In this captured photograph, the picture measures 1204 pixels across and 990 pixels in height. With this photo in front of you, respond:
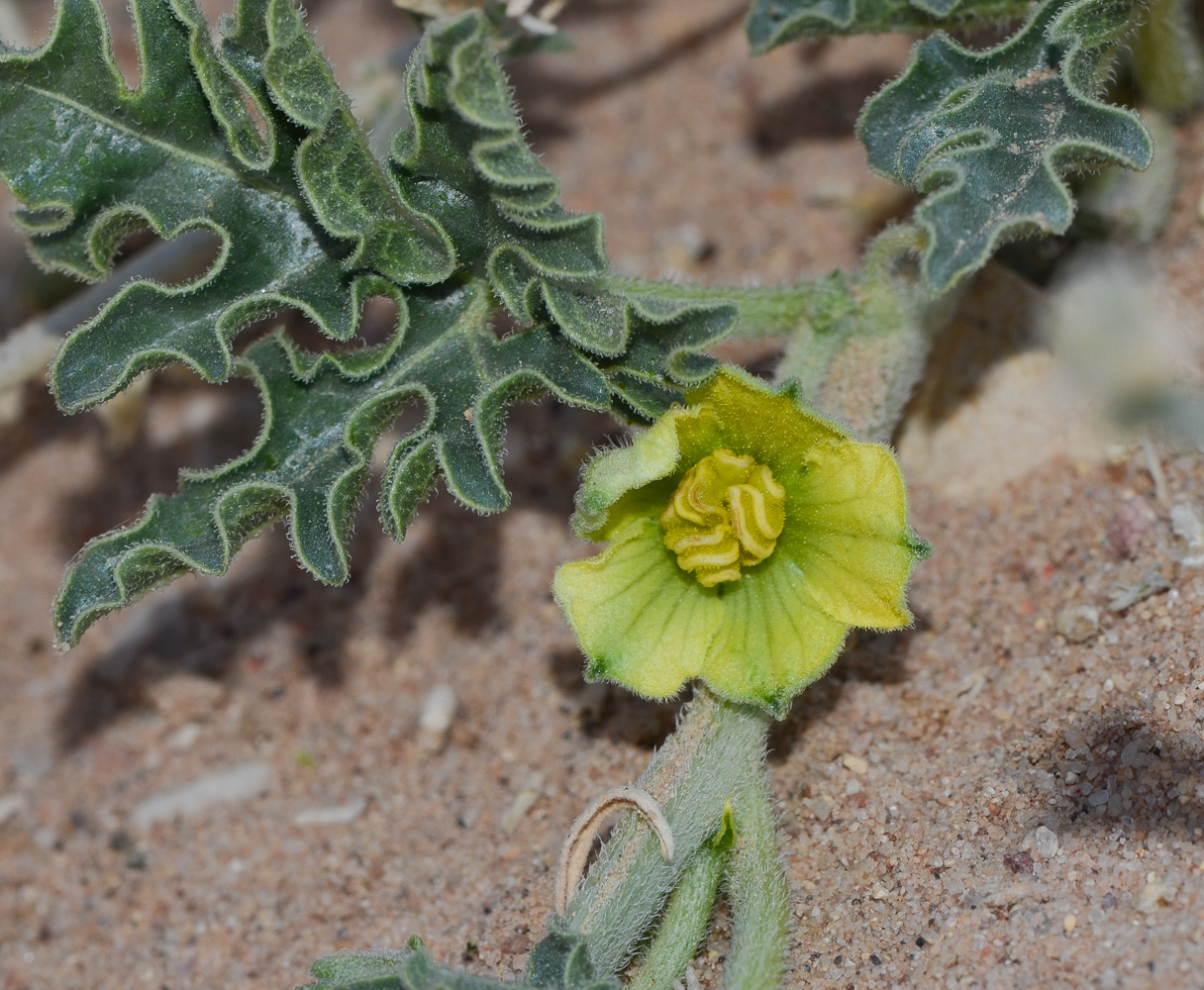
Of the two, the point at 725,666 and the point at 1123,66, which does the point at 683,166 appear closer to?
the point at 1123,66

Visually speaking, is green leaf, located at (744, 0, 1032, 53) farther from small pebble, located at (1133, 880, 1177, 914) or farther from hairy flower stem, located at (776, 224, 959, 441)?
small pebble, located at (1133, 880, 1177, 914)

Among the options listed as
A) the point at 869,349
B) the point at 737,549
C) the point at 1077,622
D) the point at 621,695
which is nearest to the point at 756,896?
the point at 737,549

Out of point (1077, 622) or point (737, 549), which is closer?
point (737, 549)

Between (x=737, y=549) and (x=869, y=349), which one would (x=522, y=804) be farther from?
(x=869, y=349)

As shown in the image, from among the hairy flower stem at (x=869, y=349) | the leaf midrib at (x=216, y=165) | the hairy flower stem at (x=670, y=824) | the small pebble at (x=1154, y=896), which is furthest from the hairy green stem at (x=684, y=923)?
the leaf midrib at (x=216, y=165)

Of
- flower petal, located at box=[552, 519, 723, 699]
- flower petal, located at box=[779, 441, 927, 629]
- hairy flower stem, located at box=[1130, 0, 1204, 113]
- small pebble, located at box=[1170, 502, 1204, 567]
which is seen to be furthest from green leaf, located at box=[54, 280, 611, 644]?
hairy flower stem, located at box=[1130, 0, 1204, 113]
